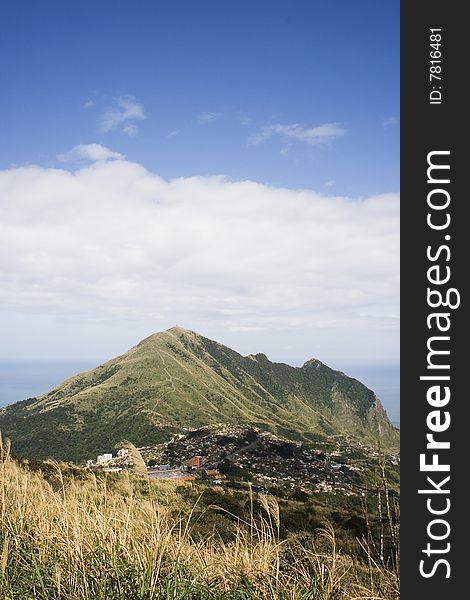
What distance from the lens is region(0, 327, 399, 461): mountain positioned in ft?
221

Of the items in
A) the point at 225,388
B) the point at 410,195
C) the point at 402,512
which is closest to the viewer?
the point at 402,512

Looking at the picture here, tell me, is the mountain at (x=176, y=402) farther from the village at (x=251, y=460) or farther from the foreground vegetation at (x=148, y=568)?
the village at (x=251, y=460)

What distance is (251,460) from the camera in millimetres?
50750

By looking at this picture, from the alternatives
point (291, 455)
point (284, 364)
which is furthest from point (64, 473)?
point (284, 364)

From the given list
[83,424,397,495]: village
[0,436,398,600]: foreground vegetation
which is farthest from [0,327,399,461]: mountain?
[83,424,397,495]: village

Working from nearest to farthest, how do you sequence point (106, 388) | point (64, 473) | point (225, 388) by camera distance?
point (64, 473) < point (106, 388) < point (225, 388)

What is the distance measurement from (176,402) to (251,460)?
125 ft

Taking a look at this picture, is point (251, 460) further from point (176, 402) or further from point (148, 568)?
point (148, 568)

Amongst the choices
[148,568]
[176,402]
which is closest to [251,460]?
[176,402]

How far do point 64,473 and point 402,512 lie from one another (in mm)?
16123

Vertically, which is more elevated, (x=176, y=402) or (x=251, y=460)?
(x=176, y=402)

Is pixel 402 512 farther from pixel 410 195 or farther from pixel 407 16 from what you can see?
pixel 407 16

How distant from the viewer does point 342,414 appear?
150m

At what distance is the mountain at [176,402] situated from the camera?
67.3 meters
